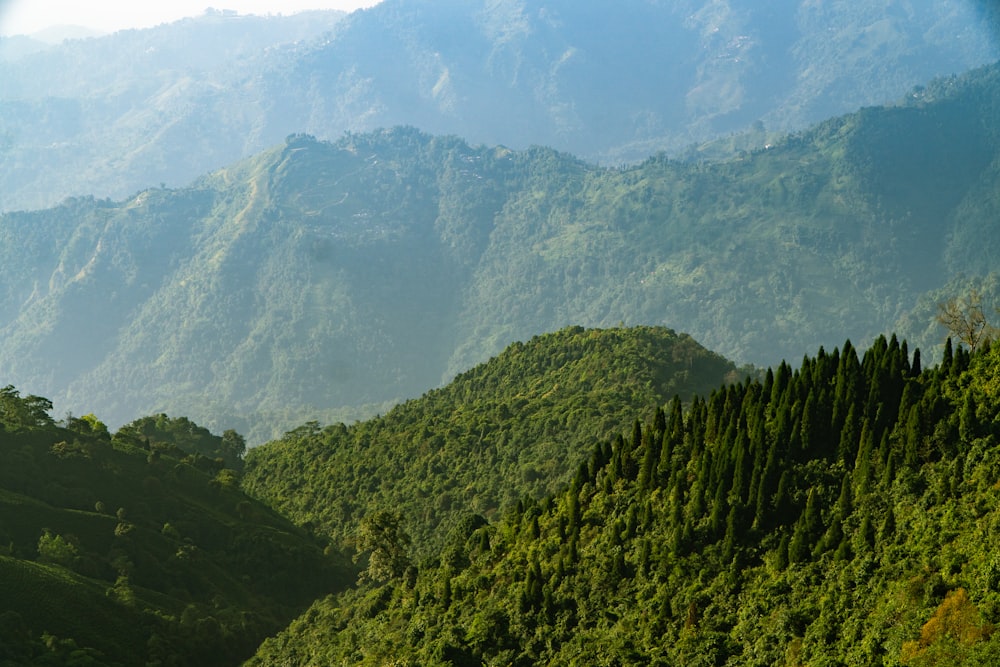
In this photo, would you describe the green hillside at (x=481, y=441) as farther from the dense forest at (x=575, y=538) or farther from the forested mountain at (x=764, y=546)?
the forested mountain at (x=764, y=546)

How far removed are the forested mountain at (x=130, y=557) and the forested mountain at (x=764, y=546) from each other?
652 inches

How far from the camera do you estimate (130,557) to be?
103938mm

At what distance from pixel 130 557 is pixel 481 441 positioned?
53.2 meters

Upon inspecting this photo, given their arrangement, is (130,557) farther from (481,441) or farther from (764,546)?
(764,546)

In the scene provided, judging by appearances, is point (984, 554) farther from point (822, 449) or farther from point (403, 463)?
point (403, 463)

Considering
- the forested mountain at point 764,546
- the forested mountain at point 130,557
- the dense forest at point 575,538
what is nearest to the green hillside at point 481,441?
the dense forest at point 575,538

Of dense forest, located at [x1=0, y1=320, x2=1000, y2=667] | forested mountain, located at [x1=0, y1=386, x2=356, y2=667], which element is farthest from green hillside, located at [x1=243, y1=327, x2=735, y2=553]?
forested mountain, located at [x1=0, y1=386, x2=356, y2=667]

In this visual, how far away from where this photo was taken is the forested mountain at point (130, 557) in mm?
87125

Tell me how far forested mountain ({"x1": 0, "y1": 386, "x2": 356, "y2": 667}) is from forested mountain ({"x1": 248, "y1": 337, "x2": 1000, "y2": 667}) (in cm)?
1655

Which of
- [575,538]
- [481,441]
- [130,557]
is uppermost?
[481,441]

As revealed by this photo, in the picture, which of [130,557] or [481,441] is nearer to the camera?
[130,557]

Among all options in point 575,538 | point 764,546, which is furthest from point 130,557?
point 764,546

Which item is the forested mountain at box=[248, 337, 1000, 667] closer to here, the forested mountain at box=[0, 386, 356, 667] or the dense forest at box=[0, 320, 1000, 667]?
the dense forest at box=[0, 320, 1000, 667]

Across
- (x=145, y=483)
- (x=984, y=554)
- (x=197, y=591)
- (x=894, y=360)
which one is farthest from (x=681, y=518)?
(x=145, y=483)
